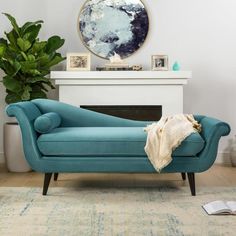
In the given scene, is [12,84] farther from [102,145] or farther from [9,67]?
[102,145]

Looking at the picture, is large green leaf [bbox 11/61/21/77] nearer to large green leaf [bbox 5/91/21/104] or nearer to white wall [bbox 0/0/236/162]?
large green leaf [bbox 5/91/21/104]

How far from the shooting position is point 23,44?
449 centimetres

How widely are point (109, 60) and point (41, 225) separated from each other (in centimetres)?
285

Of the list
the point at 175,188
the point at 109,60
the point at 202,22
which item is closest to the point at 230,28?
the point at 202,22

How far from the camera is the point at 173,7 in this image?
5.07m

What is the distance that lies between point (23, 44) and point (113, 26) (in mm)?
1112

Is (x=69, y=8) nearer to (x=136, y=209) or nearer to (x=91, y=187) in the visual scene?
(x=91, y=187)

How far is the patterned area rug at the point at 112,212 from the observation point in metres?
2.48

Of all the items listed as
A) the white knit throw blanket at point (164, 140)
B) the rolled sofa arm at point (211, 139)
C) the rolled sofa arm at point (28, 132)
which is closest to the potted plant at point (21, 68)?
the rolled sofa arm at point (28, 132)

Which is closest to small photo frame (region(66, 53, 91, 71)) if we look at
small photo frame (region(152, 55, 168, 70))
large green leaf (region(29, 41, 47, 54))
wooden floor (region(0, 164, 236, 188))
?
large green leaf (region(29, 41, 47, 54))

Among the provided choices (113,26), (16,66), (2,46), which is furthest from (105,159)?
(113,26)

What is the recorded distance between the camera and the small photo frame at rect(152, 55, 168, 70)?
488 centimetres

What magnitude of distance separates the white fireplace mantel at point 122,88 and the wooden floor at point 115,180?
86 cm

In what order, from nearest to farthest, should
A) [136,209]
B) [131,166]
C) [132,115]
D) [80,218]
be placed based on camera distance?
[80,218], [136,209], [131,166], [132,115]
